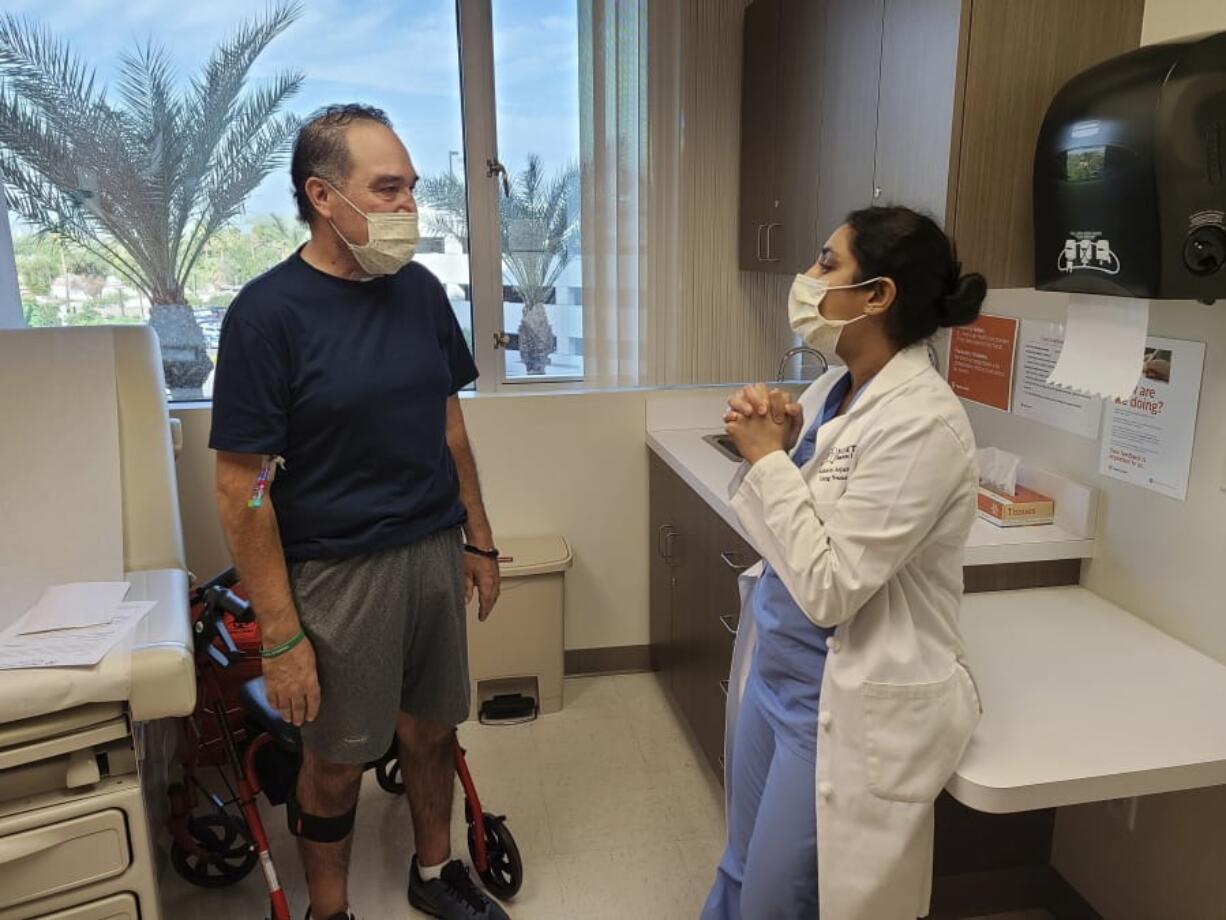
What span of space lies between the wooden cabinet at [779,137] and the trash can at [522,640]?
1124 millimetres

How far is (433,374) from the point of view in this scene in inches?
65.7

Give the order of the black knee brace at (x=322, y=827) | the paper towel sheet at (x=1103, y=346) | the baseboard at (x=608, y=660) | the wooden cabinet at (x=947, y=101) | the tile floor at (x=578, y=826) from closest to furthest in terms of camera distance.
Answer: the paper towel sheet at (x=1103, y=346), the wooden cabinet at (x=947, y=101), the black knee brace at (x=322, y=827), the tile floor at (x=578, y=826), the baseboard at (x=608, y=660)

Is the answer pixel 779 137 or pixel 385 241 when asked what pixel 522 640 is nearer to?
pixel 385 241

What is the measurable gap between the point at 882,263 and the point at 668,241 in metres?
1.73

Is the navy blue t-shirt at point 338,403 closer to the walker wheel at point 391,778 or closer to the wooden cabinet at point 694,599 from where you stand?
the wooden cabinet at point 694,599

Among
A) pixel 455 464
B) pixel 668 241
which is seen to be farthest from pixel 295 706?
pixel 668 241

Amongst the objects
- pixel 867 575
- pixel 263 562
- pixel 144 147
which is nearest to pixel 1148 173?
pixel 867 575

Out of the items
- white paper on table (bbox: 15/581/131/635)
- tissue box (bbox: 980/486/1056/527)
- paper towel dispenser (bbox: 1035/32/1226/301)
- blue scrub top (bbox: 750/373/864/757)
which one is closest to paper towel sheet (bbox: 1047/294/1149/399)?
paper towel dispenser (bbox: 1035/32/1226/301)

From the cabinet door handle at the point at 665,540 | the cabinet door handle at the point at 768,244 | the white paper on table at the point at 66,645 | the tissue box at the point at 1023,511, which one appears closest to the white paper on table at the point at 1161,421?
the tissue box at the point at 1023,511

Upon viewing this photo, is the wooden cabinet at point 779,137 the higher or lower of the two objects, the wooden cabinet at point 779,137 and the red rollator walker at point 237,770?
the higher

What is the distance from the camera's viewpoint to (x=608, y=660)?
3068mm

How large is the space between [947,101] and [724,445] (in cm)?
124

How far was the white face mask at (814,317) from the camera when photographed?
1.30 m

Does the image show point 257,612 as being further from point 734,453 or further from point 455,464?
point 734,453
